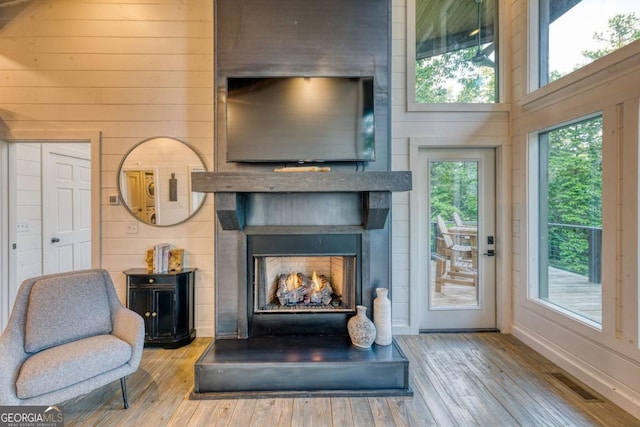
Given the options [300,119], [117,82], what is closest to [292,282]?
[300,119]

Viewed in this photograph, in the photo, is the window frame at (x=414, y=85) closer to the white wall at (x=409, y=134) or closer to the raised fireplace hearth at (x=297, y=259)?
the white wall at (x=409, y=134)

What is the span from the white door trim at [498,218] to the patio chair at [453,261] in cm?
25

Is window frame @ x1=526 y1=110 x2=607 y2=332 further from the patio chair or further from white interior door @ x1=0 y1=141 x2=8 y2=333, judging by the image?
white interior door @ x1=0 y1=141 x2=8 y2=333

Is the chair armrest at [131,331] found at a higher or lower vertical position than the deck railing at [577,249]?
lower

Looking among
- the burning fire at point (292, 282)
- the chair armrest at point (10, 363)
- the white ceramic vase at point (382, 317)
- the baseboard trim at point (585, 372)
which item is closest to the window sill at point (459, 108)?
the white ceramic vase at point (382, 317)

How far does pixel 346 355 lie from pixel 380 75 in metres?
2.44

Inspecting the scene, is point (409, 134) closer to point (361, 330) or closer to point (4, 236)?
point (361, 330)

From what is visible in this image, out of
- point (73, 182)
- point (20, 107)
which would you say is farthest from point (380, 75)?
point (73, 182)

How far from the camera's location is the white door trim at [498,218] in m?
3.21

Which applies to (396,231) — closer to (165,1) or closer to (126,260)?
(126,260)

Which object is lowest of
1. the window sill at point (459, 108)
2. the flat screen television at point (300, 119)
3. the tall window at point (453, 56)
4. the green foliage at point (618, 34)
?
the flat screen television at point (300, 119)

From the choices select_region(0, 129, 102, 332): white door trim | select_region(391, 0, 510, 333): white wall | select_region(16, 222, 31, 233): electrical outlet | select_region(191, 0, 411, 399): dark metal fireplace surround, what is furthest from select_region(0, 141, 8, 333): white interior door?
select_region(391, 0, 510, 333): white wall

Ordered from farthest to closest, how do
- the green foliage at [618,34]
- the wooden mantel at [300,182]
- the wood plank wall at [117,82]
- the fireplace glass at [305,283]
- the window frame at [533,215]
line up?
the wood plank wall at [117,82], the window frame at [533,215], the fireplace glass at [305,283], the wooden mantel at [300,182], the green foliage at [618,34]

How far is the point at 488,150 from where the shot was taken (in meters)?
3.32
